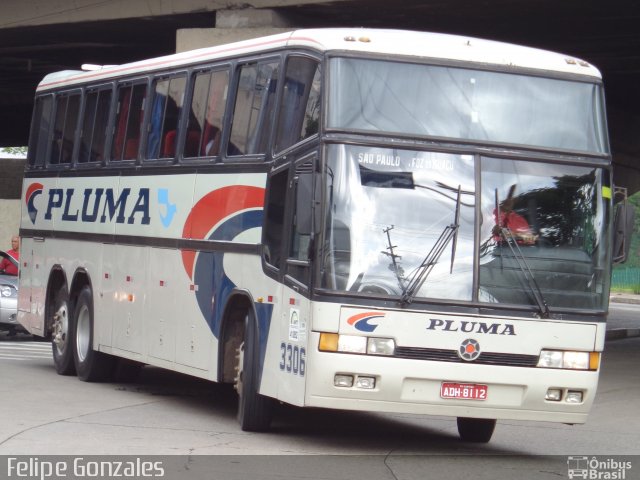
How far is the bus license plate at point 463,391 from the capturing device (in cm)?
1070

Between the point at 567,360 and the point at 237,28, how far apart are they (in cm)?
1294

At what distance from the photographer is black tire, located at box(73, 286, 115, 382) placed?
16.6 m

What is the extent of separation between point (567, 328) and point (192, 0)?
1398 centimetres

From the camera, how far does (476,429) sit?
12.6 metres

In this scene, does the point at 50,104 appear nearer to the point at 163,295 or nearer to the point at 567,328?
the point at 163,295

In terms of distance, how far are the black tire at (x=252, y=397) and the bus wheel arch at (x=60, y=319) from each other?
5.76 meters

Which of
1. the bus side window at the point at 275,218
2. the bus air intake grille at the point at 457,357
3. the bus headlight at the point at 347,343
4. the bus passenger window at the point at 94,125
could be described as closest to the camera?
the bus headlight at the point at 347,343

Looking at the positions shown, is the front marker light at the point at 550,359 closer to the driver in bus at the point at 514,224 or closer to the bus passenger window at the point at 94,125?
the driver in bus at the point at 514,224

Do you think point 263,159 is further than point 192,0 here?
No

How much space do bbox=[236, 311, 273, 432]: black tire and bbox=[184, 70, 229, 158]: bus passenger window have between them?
7.25 ft

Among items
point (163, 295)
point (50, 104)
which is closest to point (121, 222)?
point (163, 295)

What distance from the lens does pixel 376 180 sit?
10711 millimetres

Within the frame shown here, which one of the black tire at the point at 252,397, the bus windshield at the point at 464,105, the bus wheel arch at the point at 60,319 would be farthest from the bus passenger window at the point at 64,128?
the bus windshield at the point at 464,105

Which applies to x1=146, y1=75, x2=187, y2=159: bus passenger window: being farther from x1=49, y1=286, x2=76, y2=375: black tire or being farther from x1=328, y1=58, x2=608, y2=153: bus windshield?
x1=328, y1=58, x2=608, y2=153: bus windshield
